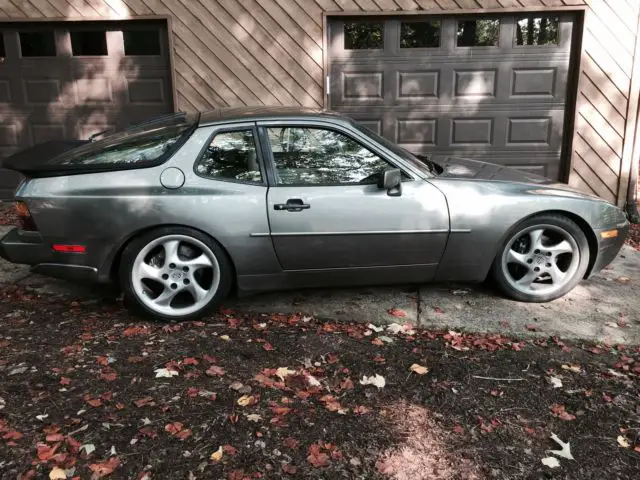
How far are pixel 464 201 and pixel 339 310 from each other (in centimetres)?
121

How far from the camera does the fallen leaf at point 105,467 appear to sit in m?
2.64

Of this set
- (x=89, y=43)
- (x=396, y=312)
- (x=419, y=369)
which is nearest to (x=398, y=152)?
(x=396, y=312)

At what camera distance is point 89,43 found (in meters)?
7.69

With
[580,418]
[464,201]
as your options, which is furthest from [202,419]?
[464,201]

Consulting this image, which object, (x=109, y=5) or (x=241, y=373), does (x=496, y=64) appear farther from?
(x=241, y=373)

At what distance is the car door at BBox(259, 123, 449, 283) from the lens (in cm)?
411

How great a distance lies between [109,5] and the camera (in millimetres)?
7348

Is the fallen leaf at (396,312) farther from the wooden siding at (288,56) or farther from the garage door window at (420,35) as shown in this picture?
the garage door window at (420,35)

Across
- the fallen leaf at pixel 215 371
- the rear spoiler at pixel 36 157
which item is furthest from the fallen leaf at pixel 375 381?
the rear spoiler at pixel 36 157

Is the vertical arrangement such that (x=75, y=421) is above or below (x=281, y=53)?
below

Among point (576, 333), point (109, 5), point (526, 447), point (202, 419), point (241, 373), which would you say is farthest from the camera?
point (109, 5)

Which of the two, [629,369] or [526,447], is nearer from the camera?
[526,447]

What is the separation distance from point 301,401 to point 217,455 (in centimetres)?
60

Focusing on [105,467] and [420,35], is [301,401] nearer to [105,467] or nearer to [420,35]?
[105,467]
